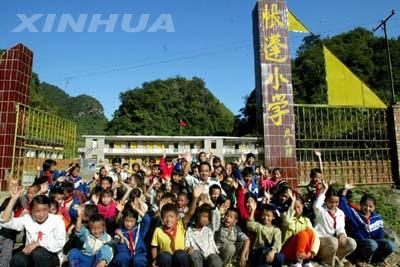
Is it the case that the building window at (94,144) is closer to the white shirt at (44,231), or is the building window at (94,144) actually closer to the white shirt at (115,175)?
the white shirt at (115,175)

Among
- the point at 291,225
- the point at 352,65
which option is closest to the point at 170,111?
the point at 352,65

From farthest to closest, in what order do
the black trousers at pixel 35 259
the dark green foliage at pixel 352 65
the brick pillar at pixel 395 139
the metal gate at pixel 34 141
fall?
the dark green foliage at pixel 352 65 < the brick pillar at pixel 395 139 < the metal gate at pixel 34 141 < the black trousers at pixel 35 259

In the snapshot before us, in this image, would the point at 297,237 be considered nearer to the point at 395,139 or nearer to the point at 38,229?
the point at 38,229

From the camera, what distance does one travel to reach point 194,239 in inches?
161

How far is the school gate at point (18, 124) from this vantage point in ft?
25.2

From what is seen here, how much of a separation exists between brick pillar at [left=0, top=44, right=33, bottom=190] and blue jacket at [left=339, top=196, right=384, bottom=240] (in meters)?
7.02

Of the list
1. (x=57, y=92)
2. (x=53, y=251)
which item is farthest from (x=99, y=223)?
(x=57, y=92)

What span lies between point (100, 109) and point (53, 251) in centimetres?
9288

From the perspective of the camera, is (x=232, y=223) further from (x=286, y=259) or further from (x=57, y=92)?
(x=57, y=92)

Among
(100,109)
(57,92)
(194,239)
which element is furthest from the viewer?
(100,109)

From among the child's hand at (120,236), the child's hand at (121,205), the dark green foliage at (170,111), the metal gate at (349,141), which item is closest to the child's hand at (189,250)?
the child's hand at (120,236)

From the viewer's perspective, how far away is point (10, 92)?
7.86m

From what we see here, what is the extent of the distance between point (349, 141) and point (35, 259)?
8.35 m

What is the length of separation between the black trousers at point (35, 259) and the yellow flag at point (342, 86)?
807 centimetres
